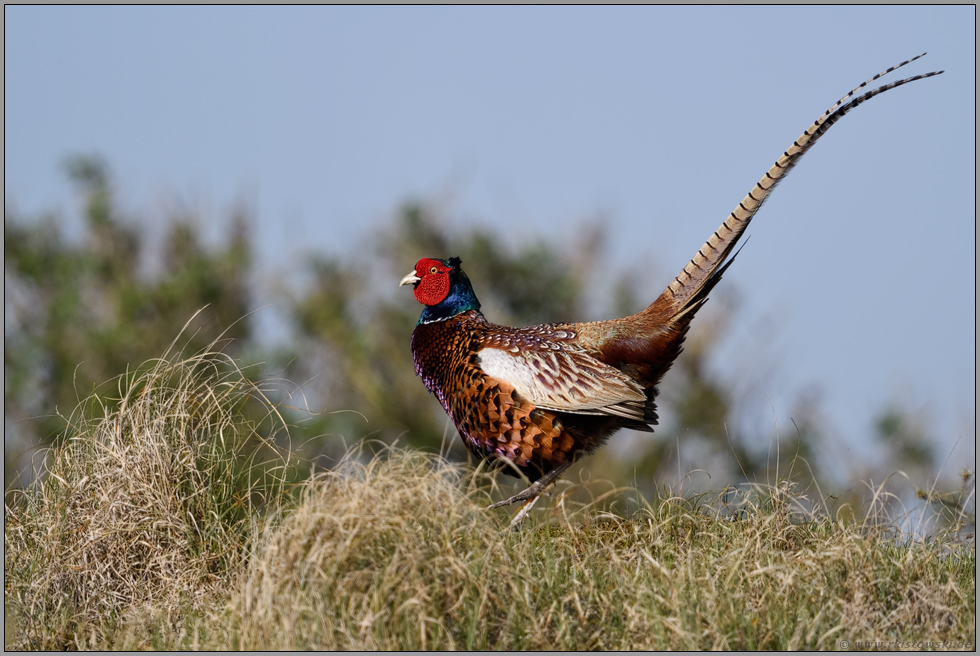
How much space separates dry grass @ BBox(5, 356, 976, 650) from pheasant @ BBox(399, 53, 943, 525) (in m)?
0.47

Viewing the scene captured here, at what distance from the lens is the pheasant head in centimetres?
609

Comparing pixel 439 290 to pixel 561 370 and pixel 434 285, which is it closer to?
pixel 434 285

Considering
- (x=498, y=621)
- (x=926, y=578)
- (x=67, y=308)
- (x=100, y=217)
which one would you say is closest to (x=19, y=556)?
(x=498, y=621)

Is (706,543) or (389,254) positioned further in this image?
(389,254)

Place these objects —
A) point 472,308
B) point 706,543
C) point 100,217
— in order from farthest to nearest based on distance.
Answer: point 100,217
point 472,308
point 706,543

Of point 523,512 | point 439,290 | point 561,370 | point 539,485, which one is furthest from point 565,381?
point 439,290

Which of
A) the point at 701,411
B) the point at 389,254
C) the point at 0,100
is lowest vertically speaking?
the point at 701,411

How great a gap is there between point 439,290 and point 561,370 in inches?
38.7

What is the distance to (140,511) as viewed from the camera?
16.0ft

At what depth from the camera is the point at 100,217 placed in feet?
68.0

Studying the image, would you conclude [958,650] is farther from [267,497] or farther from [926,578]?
[267,497]

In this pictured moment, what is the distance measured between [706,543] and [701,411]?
1323 cm

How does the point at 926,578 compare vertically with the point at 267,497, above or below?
above

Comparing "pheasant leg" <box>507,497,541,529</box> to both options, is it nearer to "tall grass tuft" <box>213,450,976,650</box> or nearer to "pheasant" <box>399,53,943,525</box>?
"pheasant" <box>399,53,943,525</box>
